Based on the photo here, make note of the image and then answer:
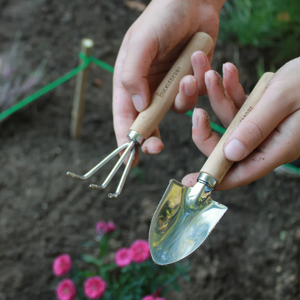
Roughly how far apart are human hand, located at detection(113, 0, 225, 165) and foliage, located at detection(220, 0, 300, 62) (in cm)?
102

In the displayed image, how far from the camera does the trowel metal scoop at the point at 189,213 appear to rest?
78 centimetres

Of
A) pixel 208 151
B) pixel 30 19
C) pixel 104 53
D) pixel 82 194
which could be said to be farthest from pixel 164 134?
pixel 30 19

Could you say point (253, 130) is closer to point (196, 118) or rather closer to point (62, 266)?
point (196, 118)

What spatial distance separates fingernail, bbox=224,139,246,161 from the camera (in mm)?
746

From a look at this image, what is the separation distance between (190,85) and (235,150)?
228 millimetres

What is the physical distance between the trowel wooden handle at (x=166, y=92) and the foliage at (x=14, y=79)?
111 cm

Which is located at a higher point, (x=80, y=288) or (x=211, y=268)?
(x=80, y=288)

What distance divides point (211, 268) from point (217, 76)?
88 cm

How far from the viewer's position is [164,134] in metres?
1.83

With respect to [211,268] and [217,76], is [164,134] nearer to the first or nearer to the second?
[211,268]

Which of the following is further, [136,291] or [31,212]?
[31,212]

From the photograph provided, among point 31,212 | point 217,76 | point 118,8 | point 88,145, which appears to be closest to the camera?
point 217,76

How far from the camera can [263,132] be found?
2.51ft

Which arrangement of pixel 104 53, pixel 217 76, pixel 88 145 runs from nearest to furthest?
pixel 217 76, pixel 88 145, pixel 104 53
